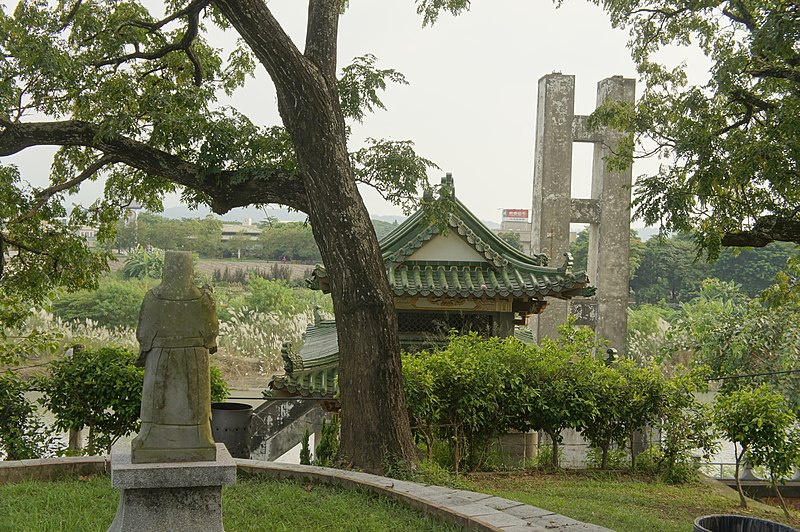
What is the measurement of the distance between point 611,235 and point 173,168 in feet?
40.6

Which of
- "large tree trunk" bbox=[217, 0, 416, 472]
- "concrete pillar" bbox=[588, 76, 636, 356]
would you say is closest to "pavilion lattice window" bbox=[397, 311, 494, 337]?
"large tree trunk" bbox=[217, 0, 416, 472]

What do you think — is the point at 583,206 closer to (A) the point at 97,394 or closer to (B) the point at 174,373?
(A) the point at 97,394

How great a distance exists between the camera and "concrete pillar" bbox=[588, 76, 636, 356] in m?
18.5

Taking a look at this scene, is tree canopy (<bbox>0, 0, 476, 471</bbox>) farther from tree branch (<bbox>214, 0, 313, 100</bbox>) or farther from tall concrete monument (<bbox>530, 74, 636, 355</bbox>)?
tall concrete monument (<bbox>530, 74, 636, 355</bbox>)

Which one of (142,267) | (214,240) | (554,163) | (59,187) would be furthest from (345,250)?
(214,240)

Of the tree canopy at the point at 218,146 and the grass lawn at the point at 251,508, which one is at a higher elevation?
the tree canopy at the point at 218,146

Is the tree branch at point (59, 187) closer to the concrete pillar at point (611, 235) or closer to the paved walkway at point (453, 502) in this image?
the paved walkway at point (453, 502)

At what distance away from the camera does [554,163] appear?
1817 centimetres

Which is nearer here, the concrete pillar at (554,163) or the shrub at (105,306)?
the concrete pillar at (554,163)

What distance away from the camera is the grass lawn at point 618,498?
7.57m

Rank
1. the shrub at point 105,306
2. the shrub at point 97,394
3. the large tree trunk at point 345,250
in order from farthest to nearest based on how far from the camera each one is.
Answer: the shrub at point 105,306
the shrub at point 97,394
the large tree trunk at point 345,250

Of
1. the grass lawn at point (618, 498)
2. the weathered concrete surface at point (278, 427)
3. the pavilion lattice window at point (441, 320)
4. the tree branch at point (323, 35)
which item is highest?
the tree branch at point (323, 35)

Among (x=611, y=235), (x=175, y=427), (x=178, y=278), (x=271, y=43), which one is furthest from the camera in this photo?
(x=611, y=235)

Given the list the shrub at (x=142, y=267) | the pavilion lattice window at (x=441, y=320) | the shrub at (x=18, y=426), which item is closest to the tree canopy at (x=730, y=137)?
the pavilion lattice window at (x=441, y=320)
